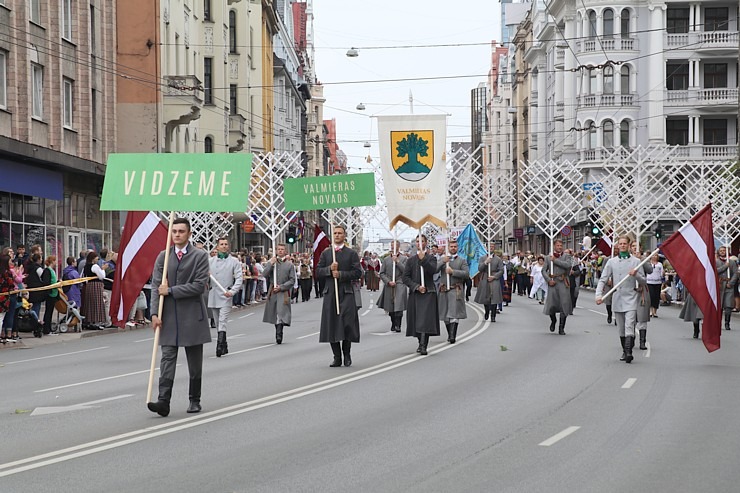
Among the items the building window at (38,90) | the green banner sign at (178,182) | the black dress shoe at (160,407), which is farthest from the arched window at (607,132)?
the black dress shoe at (160,407)

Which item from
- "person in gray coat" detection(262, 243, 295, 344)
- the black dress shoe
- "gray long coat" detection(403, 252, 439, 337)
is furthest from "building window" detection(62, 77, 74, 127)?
the black dress shoe

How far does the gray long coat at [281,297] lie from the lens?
21.1 meters

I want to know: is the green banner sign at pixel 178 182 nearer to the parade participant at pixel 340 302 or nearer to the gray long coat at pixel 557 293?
the parade participant at pixel 340 302

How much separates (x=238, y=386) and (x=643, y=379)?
5254mm

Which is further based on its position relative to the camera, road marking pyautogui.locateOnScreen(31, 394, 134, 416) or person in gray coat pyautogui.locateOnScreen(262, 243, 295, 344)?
person in gray coat pyautogui.locateOnScreen(262, 243, 295, 344)

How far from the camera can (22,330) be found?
24.1 meters

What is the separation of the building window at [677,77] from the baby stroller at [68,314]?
161 ft

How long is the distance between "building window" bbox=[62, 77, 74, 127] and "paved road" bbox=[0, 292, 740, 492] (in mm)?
17283

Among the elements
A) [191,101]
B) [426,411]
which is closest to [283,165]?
[191,101]

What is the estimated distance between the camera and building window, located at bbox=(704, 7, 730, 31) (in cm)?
6581

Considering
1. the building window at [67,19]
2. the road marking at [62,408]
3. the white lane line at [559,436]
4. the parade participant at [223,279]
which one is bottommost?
the road marking at [62,408]

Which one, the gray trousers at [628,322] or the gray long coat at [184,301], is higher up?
the gray long coat at [184,301]

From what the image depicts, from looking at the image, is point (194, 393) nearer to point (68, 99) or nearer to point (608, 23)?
point (68, 99)

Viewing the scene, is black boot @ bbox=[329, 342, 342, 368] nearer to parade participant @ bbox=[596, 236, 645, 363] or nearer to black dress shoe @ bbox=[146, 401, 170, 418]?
parade participant @ bbox=[596, 236, 645, 363]
